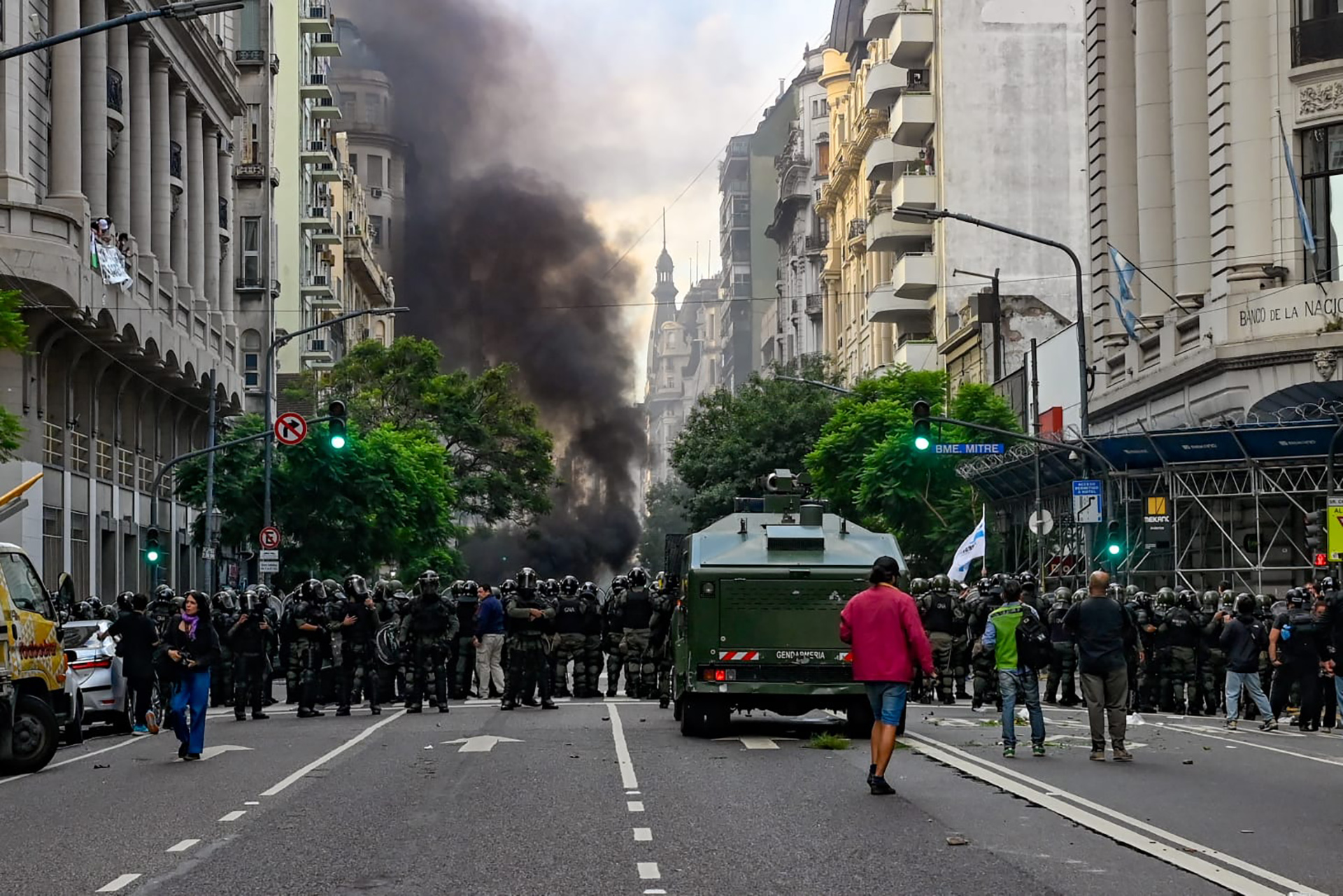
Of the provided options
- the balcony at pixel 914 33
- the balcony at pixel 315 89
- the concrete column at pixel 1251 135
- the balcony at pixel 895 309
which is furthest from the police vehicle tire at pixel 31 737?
the balcony at pixel 315 89

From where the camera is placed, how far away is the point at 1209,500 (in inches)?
1549

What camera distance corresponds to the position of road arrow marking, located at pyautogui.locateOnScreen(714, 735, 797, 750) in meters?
20.5

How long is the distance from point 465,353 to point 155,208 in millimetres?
30252

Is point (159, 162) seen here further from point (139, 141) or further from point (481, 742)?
point (481, 742)

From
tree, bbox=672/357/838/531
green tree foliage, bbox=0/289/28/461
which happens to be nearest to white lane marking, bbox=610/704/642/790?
green tree foliage, bbox=0/289/28/461

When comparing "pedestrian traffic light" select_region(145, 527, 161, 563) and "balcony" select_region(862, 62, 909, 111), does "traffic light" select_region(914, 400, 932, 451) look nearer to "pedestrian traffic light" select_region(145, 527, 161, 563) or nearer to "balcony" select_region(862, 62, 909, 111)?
"pedestrian traffic light" select_region(145, 527, 161, 563)

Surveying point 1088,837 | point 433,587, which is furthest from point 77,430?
point 1088,837

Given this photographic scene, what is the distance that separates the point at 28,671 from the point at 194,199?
43.6m

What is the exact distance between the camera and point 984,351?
65.4 meters

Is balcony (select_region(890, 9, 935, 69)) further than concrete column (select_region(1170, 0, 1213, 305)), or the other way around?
balcony (select_region(890, 9, 935, 69))

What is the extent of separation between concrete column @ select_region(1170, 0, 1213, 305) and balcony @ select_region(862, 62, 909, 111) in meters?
34.5

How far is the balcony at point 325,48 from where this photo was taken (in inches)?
3718

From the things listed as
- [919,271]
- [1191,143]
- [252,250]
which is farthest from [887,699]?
[252,250]

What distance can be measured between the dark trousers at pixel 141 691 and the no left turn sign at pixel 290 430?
696 inches
